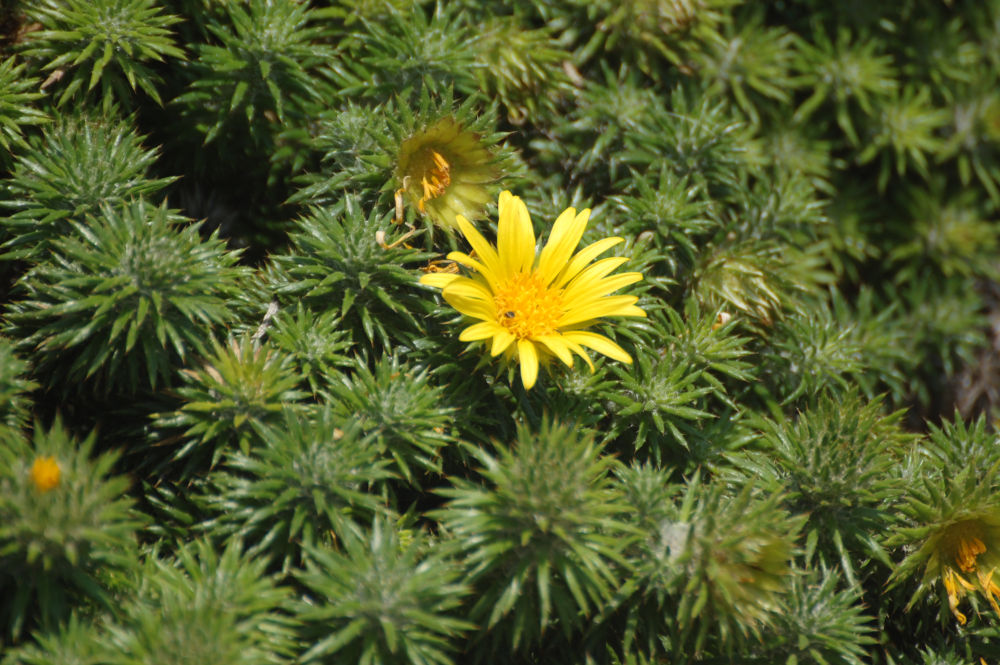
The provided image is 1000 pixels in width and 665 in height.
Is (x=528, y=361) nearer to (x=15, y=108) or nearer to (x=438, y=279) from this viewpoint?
(x=438, y=279)

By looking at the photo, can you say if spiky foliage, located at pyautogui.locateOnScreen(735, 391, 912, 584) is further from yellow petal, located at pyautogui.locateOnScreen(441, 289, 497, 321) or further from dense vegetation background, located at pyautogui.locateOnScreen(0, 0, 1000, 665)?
yellow petal, located at pyautogui.locateOnScreen(441, 289, 497, 321)

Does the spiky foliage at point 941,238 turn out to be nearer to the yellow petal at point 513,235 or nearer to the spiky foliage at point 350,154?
the yellow petal at point 513,235

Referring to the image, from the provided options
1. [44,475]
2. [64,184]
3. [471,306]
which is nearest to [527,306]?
[471,306]

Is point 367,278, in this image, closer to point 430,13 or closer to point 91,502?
point 91,502

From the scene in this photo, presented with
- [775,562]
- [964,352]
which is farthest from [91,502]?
[964,352]

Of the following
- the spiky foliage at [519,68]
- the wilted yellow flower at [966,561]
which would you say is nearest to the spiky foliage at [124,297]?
the spiky foliage at [519,68]

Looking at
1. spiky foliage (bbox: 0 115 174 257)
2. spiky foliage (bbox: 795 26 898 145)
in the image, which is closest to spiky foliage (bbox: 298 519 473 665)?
spiky foliage (bbox: 0 115 174 257)
